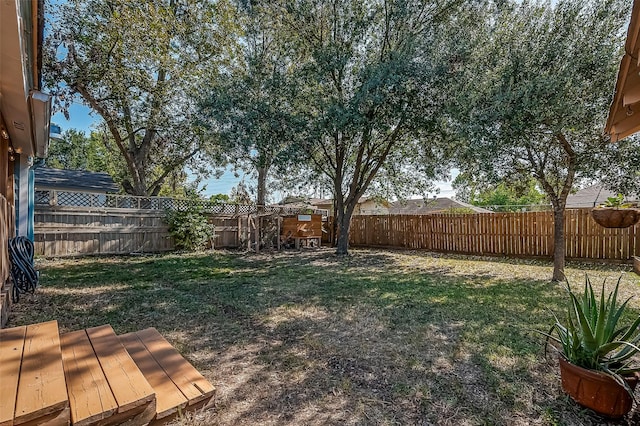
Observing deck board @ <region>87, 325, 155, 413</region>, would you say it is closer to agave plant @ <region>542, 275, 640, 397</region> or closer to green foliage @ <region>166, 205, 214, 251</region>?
agave plant @ <region>542, 275, 640, 397</region>

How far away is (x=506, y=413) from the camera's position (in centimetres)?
193

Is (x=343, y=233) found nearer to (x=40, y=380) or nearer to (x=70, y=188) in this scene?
(x=70, y=188)

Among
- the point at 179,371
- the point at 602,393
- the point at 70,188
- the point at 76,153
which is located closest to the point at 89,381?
the point at 179,371

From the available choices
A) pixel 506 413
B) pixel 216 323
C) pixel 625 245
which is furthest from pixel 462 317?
pixel 625 245

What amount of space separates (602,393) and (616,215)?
2.11 m

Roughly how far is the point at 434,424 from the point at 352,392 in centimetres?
54

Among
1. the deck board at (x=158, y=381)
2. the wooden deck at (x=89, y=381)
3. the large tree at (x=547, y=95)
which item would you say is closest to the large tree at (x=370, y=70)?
the large tree at (x=547, y=95)

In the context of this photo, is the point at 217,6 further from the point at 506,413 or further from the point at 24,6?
the point at 506,413

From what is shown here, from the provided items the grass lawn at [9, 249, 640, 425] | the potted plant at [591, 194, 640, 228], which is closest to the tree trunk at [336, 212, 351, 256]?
the grass lawn at [9, 249, 640, 425]

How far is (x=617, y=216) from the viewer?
315cm

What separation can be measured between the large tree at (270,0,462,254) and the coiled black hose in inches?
216

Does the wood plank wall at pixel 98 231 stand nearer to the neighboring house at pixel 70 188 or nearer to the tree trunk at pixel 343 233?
the neighboring house at pixel 70 188

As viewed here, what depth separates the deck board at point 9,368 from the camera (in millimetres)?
Result: 1318

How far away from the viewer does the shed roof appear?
8.52m
